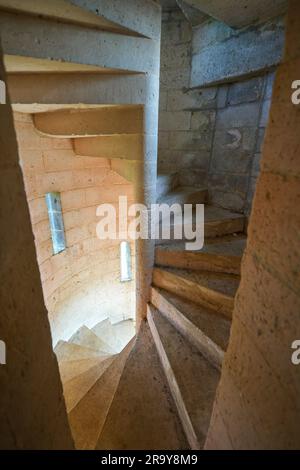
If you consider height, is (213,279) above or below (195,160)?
below

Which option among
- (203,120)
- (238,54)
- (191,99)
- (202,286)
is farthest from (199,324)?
(191,99)

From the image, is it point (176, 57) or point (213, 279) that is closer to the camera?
point (213, 279)

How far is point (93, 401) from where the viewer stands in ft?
8.84

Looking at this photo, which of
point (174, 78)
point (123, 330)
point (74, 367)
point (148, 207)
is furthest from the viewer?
point (123, 330)

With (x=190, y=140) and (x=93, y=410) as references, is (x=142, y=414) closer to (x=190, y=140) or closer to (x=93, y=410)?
(x=93, y=410)

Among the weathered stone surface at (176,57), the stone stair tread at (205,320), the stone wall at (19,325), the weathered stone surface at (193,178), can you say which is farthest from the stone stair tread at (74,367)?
the weathered stone surface at (176,57)

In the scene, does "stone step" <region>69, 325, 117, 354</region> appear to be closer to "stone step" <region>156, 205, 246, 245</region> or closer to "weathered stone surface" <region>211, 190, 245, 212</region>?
"stone step" <region>156, 205, 246, 245</region>

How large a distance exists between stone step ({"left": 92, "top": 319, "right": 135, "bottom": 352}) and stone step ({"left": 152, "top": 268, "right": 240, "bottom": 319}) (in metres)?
2.99

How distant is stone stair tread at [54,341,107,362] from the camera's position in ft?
12.7

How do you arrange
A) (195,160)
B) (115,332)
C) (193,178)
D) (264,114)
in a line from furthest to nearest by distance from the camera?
(115,332) → (193,178) → (195,160) → (264,114)

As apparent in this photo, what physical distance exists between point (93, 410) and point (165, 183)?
327cm

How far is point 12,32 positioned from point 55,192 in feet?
8.90

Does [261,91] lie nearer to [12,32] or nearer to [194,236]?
[194,236]

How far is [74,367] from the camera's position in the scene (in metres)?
3.58
